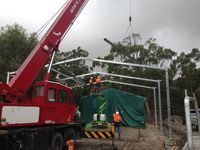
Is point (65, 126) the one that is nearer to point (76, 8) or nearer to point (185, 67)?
point (76, 8)

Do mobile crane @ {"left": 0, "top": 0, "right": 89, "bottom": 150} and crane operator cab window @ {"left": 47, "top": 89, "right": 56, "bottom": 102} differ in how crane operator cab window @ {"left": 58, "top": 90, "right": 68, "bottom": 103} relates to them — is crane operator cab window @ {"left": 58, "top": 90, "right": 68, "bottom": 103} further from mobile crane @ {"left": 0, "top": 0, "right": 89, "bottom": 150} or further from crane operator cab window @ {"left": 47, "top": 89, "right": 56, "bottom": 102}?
crane operator cab window @ {"left": 47, "top": 89, "right": 56, "bottom": 102}

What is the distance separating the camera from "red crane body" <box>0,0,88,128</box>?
8.95 meters

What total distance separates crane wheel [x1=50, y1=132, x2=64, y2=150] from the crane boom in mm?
2492

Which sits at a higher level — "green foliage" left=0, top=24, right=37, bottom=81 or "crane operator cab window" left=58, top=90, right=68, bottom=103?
"green foliage" left=0, top=24, right=37, bottom=81

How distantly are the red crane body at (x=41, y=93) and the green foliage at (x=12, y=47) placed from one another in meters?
12.2

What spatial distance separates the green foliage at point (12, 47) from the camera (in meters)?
23.4

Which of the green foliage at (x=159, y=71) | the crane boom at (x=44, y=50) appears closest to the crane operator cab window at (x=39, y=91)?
the crane boom at (x=44, y=50)

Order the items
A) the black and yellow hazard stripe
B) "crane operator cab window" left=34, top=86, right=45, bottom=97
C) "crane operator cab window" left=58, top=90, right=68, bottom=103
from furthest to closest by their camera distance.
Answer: the black and yellow hazard stripe < "crane operator cab window" left=58, top=90, right=68, bottom=103 < "crane operator cab window" left=34, top=86, right=45, bottom=97

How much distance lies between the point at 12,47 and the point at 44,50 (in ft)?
47.3

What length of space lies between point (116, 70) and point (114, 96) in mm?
16088

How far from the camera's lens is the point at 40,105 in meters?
10.1

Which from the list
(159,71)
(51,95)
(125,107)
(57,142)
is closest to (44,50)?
(51,95)

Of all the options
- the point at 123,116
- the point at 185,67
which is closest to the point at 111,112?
the point at 123,116

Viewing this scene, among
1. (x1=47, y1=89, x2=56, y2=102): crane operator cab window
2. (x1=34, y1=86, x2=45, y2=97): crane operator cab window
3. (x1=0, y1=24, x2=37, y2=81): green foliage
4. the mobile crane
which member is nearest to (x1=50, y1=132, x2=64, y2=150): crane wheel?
the mobile crane
